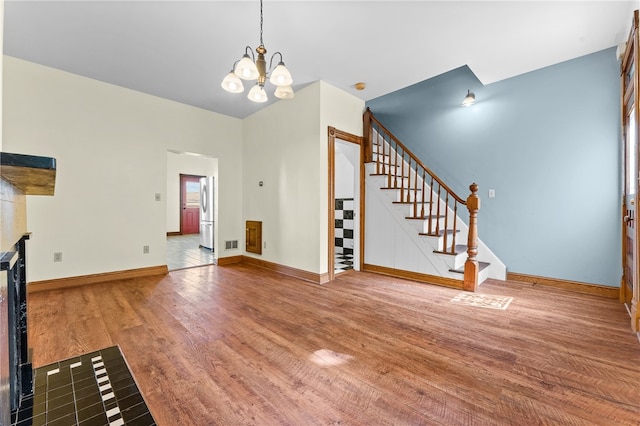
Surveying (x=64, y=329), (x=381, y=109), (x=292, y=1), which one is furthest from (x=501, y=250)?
(x=64, y=329)

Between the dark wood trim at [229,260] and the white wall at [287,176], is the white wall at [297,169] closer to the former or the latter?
the white wall at [287,176]

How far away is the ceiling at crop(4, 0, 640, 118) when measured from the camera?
2.32 m

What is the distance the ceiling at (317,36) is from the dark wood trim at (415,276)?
2515mm

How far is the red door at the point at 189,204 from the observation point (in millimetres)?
9078

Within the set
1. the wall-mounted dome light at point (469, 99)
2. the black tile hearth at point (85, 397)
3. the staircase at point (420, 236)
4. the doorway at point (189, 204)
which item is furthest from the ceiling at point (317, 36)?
the doorway at point (189, 204)

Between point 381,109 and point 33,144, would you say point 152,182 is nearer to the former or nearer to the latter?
point 33,144

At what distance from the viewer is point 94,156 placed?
12.0 ft

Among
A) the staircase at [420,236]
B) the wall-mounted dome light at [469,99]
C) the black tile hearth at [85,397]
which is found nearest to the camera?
the black tile hearth at [85,397]

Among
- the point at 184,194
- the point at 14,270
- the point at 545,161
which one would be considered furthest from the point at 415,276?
the point at 184,194

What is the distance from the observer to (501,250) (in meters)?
3.75

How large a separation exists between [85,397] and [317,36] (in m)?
3.16

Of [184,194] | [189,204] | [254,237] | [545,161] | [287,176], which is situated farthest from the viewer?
[189,204]

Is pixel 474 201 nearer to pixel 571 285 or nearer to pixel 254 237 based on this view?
pixel 571 285

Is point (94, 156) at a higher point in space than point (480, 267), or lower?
higher
